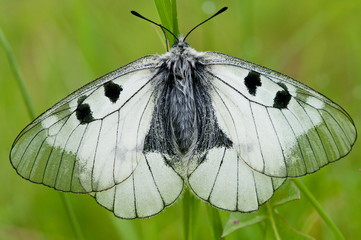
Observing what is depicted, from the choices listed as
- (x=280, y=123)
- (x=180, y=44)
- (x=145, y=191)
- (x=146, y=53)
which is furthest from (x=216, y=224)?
(x=146, y=53)

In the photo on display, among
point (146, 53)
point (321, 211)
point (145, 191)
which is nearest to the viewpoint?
point (321, 211)

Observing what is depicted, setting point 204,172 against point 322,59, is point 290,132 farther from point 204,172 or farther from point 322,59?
point 322,59

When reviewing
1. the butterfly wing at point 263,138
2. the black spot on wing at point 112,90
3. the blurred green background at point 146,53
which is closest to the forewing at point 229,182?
the butterfly wing at point 263,138

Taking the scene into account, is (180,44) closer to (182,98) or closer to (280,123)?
(182,98)

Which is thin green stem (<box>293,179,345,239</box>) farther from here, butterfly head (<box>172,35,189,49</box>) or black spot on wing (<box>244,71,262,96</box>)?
butterfly head (<box>172,35,189,49</box>)

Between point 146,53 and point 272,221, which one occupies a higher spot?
point 146,53

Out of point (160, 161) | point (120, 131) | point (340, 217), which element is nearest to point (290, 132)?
point (160, 161)

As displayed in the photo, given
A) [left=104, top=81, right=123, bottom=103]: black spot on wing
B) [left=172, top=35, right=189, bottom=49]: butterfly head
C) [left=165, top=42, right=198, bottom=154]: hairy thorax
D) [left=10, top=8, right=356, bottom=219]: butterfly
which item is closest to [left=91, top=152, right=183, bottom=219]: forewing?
[left=10, top=8, right=356, bottom=219]: butterfly

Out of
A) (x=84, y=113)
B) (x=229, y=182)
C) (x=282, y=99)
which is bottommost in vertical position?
(x=229, y=182)
